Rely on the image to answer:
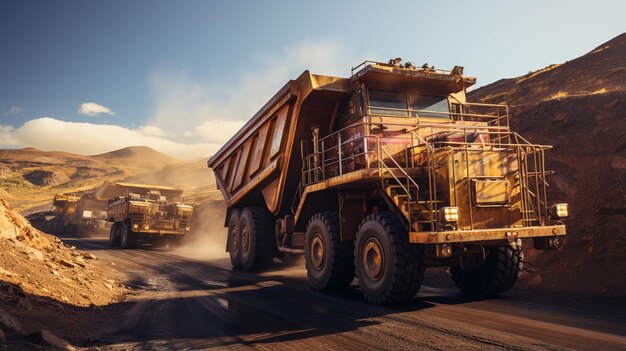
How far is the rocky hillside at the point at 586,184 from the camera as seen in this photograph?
7301mm

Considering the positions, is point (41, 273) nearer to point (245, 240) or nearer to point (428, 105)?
point (245, 240)

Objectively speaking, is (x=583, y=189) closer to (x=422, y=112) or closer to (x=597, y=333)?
(x=422, y=112)

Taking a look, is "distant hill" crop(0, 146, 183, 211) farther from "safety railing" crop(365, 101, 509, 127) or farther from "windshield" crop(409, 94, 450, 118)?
"windshield" crop(409, 94, 450, 118)

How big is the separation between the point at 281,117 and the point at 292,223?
237 centimetres

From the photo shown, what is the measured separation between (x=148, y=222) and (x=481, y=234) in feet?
51.2

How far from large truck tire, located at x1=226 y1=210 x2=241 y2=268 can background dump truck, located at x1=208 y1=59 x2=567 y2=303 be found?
0.83 meters

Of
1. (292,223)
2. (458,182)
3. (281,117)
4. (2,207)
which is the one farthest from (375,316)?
(2,207)

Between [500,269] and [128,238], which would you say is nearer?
[500,269]

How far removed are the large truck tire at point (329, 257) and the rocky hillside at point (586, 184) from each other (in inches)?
139

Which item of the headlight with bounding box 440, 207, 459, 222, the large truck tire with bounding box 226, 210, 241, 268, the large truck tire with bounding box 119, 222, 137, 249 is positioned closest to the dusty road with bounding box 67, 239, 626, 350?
the headlight with bounding box 440, 207, 459, 222

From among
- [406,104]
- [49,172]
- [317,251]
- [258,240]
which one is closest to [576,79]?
[406,104]

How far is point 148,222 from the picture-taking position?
17969 mm

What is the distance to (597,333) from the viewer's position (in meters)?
4.39

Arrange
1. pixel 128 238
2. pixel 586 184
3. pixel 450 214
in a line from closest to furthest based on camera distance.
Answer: pixel 450 214 → pixel 586 184 → pixel 128 238
